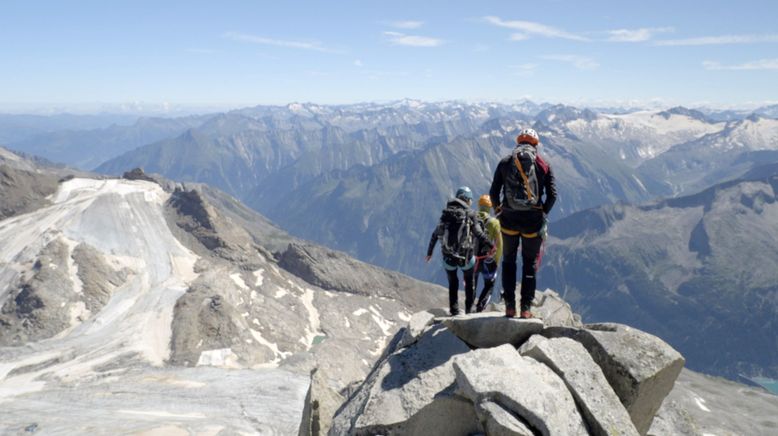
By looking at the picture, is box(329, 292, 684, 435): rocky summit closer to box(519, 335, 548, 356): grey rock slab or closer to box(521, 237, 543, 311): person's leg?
box(519, 335, 548, 356): grey rock slab

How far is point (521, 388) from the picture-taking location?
11820 millimetres

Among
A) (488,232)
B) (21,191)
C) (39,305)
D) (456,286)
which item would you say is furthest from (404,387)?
(21,191)

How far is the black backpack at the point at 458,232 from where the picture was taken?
18.0 metres

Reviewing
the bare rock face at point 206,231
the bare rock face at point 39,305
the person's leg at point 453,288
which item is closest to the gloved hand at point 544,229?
the person's leg at point 453,288

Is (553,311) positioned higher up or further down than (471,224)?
further down

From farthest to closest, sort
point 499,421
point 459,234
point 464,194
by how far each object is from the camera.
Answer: point 464,194, point 459,234, point 499,421

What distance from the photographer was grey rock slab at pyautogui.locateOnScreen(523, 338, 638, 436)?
11.7m

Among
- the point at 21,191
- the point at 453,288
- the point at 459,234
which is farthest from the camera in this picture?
the point at 21,191

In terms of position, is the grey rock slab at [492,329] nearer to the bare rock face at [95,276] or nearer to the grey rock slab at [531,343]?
the grey rock slab at [531,343]

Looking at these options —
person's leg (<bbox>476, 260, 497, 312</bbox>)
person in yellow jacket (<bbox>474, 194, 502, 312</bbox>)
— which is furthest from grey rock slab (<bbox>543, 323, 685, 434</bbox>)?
person's leg (<bbox>476, 260, 497, 312</bbox>)

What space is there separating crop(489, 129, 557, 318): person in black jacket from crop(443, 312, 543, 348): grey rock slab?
50 cm

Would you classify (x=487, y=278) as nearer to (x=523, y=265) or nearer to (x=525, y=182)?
(x=523, y=265)

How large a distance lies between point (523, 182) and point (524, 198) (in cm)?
50

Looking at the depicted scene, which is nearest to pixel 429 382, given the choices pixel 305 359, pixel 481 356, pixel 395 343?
pixel 481 356
